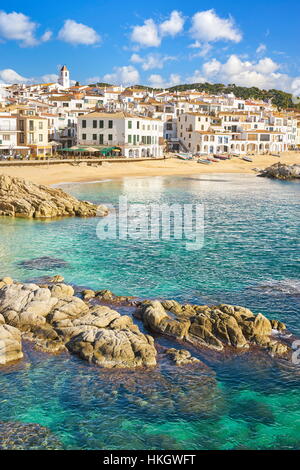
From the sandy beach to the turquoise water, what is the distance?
1057 inches

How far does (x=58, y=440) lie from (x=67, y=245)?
64.6ft

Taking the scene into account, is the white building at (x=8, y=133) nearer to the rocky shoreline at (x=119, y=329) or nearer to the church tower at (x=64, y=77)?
the rocky shoreline at (x=119, y=329)

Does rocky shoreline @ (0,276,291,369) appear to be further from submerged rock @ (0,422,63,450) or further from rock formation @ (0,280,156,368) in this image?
submerged rock @ (0,422,63,450)

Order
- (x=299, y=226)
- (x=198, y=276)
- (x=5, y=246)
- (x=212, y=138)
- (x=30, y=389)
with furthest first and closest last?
(x=212, y=138) < (x=299, y=226) < (x=5, y=246) < (x=198, y=276) < (x=30, y=389)

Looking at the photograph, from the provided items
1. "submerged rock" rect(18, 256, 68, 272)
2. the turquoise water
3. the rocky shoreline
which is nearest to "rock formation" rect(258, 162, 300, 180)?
the turquoise water

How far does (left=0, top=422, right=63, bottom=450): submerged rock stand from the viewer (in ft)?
39.1

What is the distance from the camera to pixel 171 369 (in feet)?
50.8

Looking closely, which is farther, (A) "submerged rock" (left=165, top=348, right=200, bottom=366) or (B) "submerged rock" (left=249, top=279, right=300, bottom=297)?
(B) "submerged rock" (left=249, top=279, right=300, bottom=297)

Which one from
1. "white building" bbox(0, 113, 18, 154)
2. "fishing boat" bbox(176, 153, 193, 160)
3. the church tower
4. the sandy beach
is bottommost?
the sandy beach

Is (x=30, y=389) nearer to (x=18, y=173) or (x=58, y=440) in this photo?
(x=58, y=440)

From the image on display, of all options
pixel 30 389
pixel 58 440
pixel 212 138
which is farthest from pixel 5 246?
pixel 212 138

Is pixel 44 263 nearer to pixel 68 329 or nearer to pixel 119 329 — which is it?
pixel 68 329

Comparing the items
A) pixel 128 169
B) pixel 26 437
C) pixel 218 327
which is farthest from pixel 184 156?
pixel 26 437
